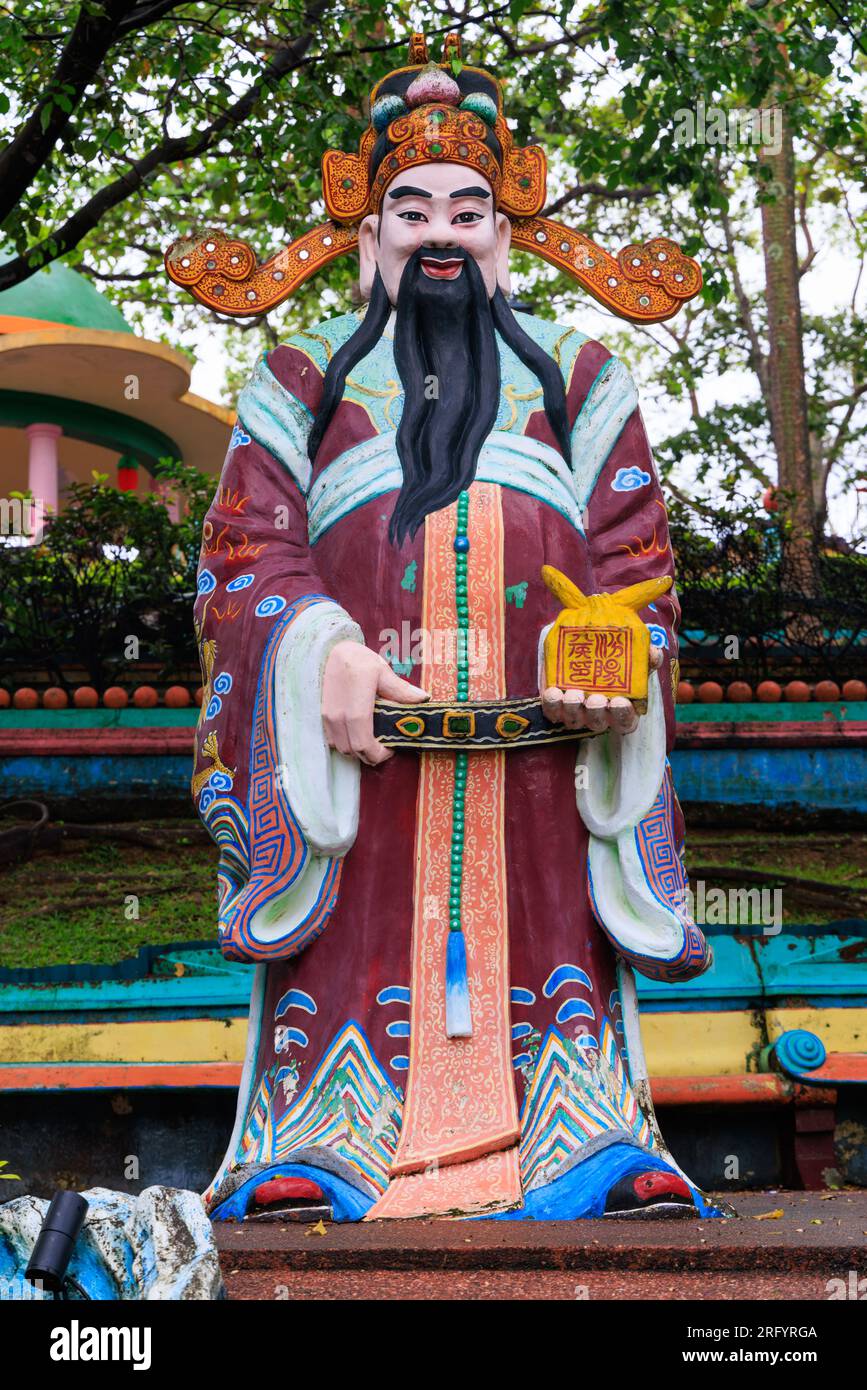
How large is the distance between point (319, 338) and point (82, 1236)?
9.98 feet

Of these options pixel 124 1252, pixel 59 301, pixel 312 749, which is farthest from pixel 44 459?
pixel 124 1252

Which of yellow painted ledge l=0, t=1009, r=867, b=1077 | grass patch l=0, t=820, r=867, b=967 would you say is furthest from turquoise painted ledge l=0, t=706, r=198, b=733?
yellow painted ledge l=0, t=1009, r=867, b=1077

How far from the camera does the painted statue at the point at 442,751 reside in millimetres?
4211

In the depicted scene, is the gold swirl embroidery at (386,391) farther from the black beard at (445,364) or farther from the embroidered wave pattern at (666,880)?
the embroidered wave pattern at (666,880)

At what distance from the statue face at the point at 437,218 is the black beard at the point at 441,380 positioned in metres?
0.03

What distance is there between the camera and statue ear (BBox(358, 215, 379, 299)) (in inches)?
196

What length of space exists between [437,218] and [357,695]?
1418 millimetres

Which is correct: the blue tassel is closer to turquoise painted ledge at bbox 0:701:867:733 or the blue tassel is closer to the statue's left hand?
the statue's left hand

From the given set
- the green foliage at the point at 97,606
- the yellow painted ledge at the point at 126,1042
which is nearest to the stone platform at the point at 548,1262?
the yellow painted ledge at the point at 126,1042

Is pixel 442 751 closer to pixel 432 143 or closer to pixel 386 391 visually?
pixel 386 391

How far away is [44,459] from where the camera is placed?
12391mm

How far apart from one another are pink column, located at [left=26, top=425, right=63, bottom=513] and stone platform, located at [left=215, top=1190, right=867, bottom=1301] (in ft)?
30.5

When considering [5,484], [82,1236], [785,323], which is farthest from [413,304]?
[5,484]

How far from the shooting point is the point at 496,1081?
4.24 m
